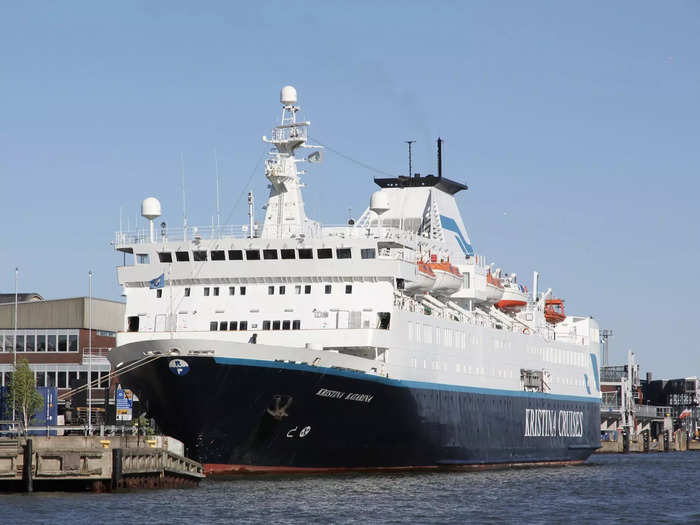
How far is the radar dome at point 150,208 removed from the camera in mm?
47344

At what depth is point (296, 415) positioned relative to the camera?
40.7m

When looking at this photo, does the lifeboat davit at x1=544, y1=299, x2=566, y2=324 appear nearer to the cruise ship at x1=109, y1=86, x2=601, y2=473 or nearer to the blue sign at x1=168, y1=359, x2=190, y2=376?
the cruise ship at x1=109, y1=86, x2=601, y2=473

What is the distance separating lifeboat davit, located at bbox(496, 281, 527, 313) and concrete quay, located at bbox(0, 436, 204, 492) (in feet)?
77.2

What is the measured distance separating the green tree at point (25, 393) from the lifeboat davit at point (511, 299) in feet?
73.3

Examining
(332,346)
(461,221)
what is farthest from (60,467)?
(461,221)

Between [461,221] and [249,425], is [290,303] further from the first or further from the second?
[461,221]

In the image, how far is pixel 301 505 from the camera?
113ft

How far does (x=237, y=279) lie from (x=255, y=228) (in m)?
2.95

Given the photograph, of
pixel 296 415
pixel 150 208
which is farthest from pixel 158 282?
pixel 296 415

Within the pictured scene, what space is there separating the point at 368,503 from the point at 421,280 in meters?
13.7

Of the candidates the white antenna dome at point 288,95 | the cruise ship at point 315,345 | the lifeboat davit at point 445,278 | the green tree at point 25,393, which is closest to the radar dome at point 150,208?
the cruise ship at point 315,345

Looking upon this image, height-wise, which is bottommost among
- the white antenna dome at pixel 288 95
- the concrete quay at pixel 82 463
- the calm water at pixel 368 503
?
the calm water at pixel 368 503

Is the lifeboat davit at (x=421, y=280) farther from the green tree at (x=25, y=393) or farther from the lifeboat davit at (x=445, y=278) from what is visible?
the green tree at (x=25, y=393)

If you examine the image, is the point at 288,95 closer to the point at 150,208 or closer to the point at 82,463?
the point at 150,208
